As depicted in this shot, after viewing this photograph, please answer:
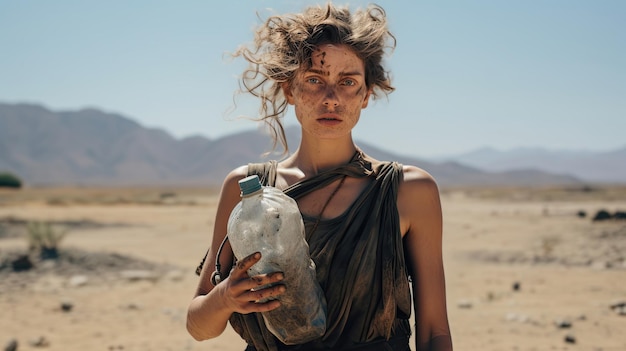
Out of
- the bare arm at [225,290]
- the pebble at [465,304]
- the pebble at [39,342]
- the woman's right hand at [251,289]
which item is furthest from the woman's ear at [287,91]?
the pebble at [465,304]

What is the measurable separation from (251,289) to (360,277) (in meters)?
0.41

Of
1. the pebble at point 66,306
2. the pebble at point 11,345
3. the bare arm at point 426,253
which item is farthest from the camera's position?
the pebble at point 66,306

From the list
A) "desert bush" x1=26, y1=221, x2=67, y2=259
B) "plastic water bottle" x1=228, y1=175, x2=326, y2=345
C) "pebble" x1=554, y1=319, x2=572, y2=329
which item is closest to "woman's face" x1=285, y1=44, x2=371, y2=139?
"plastic water bottle" x1=228, y1=175, x2=326, y2=345

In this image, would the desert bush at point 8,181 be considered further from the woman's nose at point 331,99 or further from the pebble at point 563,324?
the woman's nose at point 331,99

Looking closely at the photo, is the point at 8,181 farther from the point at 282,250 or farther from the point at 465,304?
the point at 282,250

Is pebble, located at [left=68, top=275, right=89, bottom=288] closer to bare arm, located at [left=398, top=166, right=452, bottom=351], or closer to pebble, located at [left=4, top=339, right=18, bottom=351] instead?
pebble, located at [left=4, top=339, right=18, bottom=351]

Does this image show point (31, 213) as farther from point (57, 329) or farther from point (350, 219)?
point (350, 219)

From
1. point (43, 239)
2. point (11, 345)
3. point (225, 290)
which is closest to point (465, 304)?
point (11, 345)

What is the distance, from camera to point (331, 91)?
231 cm

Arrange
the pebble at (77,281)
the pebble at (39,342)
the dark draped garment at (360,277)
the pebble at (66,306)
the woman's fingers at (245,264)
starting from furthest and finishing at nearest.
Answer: the pebble at (77,281)
the pebble at (66,306)
the pebble at (39,342)
the dark draped garment at (360,277)
the woman's fingers at (245,264)

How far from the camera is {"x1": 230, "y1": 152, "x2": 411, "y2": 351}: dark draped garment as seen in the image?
215 centimetres

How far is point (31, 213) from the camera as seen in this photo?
28.6 metres

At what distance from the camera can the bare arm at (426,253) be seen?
228 centimetres

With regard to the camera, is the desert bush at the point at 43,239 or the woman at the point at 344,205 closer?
the woman at the point at 344,205
